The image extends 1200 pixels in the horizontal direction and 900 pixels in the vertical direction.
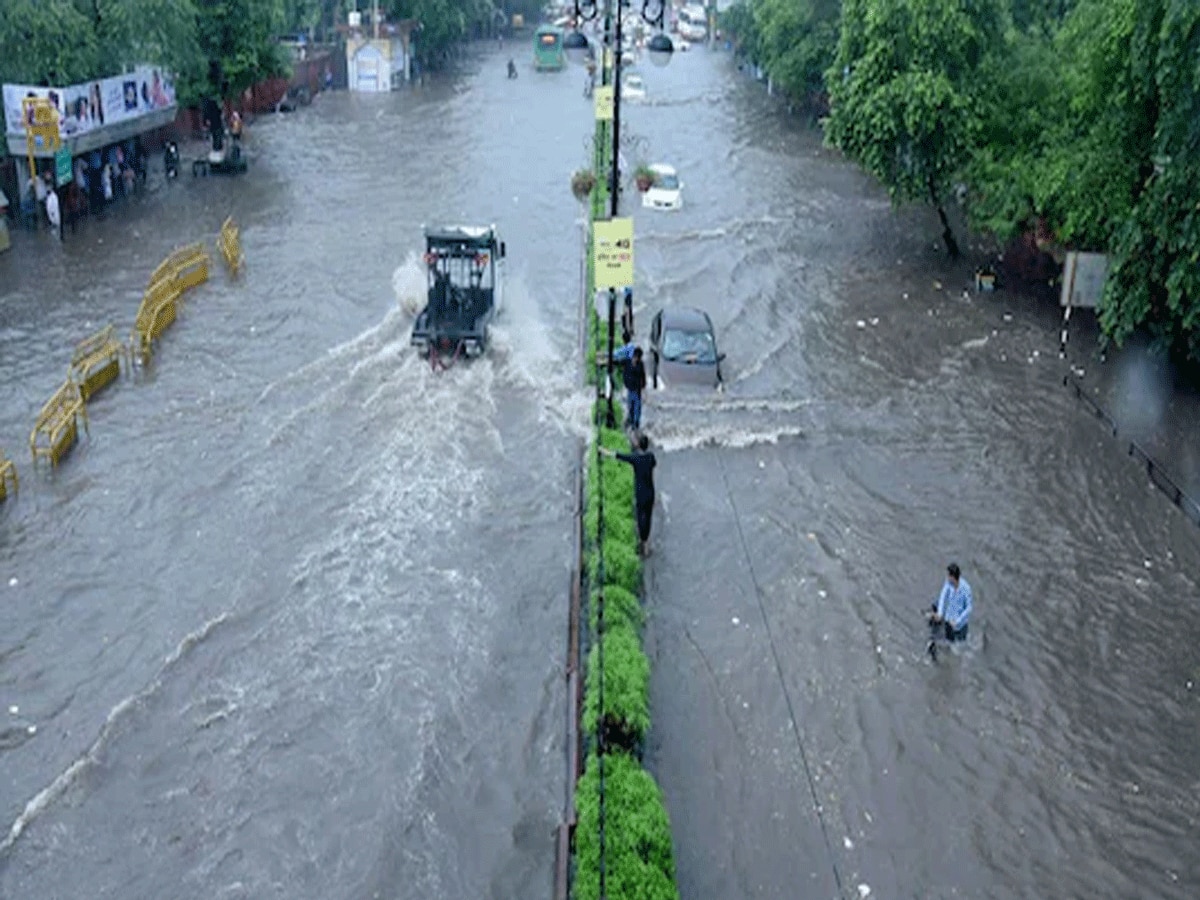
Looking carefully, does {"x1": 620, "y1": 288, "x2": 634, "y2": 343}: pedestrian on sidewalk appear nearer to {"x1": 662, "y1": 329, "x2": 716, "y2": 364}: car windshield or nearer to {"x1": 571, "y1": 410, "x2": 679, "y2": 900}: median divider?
{"x1": 662, "y1": 329, "x2": 716, "y2": 364}: car windshield

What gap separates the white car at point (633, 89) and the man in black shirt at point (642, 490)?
51141 millimetres

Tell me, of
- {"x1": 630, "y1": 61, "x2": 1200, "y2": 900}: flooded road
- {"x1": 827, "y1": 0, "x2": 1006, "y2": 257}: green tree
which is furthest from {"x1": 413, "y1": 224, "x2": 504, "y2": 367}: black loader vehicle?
{"x1": 827, "y1": 0, "x2": 1006, "y2": 257}: green tree

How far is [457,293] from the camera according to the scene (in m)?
24.5

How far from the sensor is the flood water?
39.0 feet

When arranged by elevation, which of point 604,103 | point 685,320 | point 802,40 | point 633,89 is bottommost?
point 685,320

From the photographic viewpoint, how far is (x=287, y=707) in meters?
13.7

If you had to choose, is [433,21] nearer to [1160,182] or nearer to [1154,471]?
[1160,182]

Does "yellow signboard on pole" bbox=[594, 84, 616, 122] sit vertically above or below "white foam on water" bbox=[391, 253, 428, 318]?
above

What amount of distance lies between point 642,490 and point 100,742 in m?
7.08

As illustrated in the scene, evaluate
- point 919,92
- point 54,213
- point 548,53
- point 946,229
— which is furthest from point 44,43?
point 548,53

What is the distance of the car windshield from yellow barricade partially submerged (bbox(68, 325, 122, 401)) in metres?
10.2

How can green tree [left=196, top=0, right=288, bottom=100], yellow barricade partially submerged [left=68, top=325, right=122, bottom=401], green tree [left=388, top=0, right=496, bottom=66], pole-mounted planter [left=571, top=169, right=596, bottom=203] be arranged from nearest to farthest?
yellow barricade partially submerged [left=68, top=325, right=122, bottom=401], pole-mounted planter [left=571, top=169, right=596, bottom=203], green tree [left=196, top=0, right=288, bottom=100], green tree [left=388, top=0, right=496, bottom=66]

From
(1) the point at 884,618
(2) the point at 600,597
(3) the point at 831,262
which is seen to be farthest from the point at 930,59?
(2) the point at 600,597

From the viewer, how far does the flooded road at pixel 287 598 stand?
39.1ft
